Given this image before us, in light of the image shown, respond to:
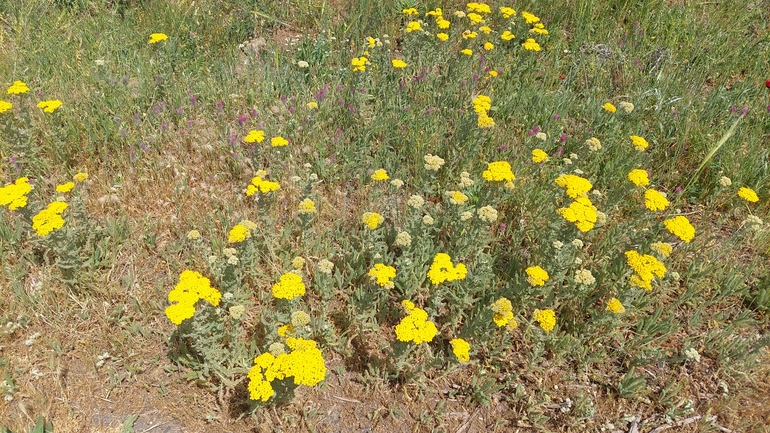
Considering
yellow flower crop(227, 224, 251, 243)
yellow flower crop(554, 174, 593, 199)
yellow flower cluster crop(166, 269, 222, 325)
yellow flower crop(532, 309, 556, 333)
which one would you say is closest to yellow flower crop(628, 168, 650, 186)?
yellow flower crop(554, 174, 593, 199)

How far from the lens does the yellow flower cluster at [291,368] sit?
7.60ft

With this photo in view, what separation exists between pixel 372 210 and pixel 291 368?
68.8 inches

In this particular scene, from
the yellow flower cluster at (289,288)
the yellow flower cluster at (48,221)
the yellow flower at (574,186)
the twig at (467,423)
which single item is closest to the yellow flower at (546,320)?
the twig at (467,423)

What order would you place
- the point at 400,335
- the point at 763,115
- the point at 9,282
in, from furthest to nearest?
the point at 763,115, the point at 9,282, the point at 400,335

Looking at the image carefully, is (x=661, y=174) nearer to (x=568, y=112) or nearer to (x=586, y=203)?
(x=568, y=112)

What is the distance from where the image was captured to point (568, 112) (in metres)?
4.89

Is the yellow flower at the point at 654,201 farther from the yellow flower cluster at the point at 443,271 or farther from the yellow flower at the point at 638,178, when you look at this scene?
the yellow flower cluster at the point at 443,271

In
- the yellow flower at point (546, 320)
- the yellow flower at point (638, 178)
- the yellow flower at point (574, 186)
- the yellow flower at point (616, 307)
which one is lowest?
the yellow flower at point (546, 320)

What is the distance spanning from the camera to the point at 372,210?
3.81 meters

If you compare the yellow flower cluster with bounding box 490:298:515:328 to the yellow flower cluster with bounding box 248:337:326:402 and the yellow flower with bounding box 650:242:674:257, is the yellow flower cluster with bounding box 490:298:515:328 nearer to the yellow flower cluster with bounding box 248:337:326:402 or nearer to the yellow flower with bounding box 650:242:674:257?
the yellow flower cluster with bounding box 248:337:326:402

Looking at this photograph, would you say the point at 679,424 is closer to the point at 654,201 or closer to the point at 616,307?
the point at 616,307

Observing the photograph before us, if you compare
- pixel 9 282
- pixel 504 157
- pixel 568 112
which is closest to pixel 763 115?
pixel 568 112

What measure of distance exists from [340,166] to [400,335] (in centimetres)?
208

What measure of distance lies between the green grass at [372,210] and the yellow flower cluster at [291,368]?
25 centimetres
